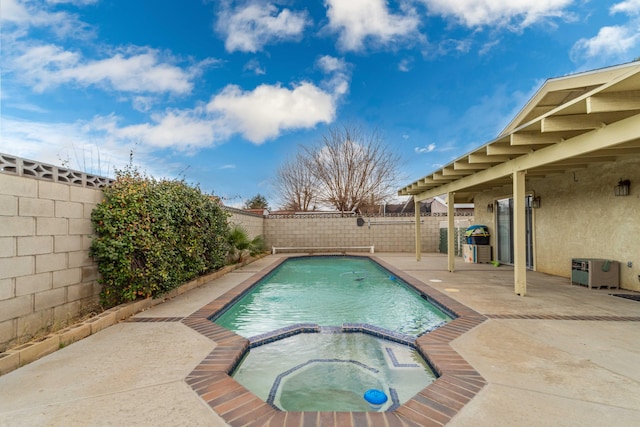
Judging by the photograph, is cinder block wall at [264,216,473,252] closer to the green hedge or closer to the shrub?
the shrub

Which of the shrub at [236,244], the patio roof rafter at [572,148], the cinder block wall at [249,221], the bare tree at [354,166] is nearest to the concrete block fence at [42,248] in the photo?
the shrub at [236,244]

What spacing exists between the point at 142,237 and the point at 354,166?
1897 cm

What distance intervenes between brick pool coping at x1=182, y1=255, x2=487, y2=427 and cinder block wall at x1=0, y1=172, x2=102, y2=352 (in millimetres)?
1938

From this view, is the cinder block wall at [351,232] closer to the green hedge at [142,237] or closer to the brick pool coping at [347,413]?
the green hedge at [142,237]

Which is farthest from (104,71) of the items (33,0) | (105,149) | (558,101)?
(558,101)

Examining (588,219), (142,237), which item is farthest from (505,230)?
(142,237)

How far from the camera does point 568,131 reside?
4.56 metres

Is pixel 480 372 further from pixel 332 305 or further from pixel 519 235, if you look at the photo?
pixel 519 235

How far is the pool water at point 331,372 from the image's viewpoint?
2.71 meters

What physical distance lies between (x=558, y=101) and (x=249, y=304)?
9.16m

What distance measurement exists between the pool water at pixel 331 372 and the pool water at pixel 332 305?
76 cm

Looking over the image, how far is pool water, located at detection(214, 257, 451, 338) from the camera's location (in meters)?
4.95

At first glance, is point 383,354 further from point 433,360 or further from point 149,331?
point 149,331

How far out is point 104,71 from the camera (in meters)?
8.48
